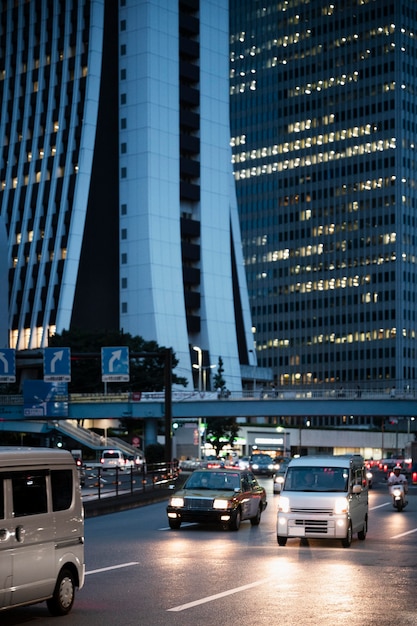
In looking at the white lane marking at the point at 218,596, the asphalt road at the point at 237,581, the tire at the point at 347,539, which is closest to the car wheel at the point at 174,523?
the asphalt road at the point at 237,581

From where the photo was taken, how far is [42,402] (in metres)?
85.2

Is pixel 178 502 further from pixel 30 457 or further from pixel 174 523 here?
pixel 30 457

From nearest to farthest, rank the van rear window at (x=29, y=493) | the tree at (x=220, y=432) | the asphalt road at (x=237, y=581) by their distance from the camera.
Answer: the van rear window at (x=29, y=493), the asphalt road at (x=237, y=581), the tree at (x=220, y=432)

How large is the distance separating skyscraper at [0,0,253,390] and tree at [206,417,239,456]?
1195 cm

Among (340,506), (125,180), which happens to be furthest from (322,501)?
(125,180)

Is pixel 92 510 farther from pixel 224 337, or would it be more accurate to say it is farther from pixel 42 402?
pixel 224 337

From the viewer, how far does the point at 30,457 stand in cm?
1468

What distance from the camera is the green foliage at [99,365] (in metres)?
123

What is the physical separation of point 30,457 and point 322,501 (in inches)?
505

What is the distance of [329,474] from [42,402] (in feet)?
194

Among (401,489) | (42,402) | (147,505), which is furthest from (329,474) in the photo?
(42,402)

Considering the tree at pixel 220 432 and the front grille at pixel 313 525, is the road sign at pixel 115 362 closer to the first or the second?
the front grille at pixel 313 525

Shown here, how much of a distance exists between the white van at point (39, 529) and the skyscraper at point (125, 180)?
127 meters

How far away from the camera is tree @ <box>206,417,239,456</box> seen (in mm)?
132125
